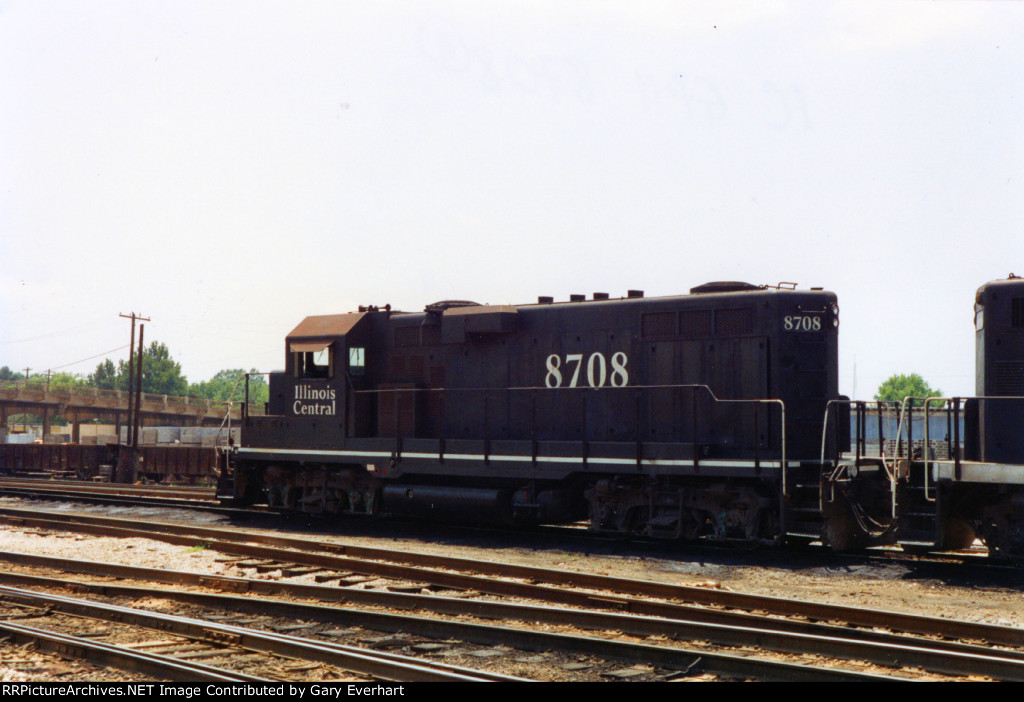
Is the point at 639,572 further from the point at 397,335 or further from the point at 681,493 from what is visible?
the point at 397,335

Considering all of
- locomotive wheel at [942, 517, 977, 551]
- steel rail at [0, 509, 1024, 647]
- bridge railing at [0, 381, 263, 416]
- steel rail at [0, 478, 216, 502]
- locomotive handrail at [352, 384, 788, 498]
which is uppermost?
bridge railing at [0, 381, 263, 416]

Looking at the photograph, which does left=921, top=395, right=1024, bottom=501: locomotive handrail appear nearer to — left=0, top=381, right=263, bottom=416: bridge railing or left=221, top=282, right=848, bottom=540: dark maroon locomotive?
left=221, top=282, right=848, bottom=540: dark maroon locomotive

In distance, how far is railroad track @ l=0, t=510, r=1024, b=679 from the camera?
6.79 meters

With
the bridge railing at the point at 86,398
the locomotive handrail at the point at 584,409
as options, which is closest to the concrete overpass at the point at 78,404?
the bridge railing at the point at 86,398

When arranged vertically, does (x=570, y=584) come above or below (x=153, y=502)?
above

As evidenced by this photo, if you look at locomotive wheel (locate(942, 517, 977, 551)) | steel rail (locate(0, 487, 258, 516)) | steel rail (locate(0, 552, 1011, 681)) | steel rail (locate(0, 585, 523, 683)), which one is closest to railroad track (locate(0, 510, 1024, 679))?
steel rail (locate(0, 552, 1011, 681))

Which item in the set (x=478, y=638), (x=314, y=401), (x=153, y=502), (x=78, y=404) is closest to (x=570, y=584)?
(x=478, y=638)

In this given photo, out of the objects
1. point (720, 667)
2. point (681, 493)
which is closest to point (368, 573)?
point (681, 493)

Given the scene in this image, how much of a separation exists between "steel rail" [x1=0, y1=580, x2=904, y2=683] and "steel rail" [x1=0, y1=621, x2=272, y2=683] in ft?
2.45

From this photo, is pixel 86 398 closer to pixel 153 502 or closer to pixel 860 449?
pixel 153 502

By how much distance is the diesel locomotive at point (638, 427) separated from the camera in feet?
36.6

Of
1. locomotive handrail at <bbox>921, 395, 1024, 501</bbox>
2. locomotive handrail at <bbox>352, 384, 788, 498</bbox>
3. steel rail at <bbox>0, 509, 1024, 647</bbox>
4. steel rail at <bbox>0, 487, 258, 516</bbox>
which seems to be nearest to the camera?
steel rail at <bbox>0, 509, 1024, 647</bbox>

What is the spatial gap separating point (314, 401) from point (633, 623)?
1019 cm

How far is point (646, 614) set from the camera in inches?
344
